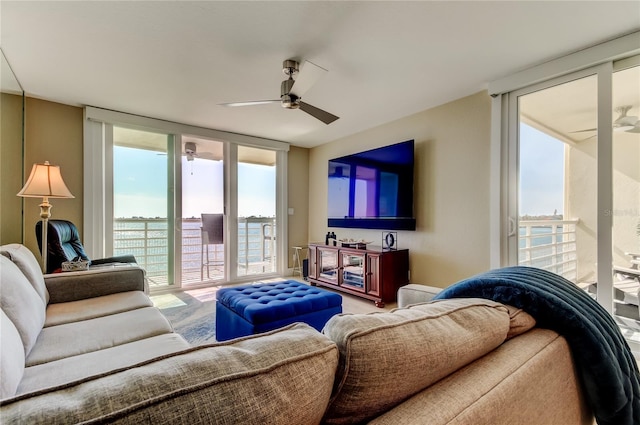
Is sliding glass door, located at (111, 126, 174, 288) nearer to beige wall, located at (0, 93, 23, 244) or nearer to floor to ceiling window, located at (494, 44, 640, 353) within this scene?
beige wall, located at (0, 93, 23, 244)

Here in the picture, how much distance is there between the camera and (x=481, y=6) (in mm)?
1688

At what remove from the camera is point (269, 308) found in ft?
6.05

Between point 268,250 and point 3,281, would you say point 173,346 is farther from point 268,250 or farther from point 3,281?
point 268,250

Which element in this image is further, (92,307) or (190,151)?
(190,151)

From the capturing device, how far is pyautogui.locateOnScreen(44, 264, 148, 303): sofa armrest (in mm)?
1844

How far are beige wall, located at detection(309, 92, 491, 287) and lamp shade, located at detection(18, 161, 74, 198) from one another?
11.3 feet

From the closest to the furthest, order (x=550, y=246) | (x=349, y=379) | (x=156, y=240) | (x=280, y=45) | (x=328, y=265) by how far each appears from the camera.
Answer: (x=349, y=379) < (x=280, y=45) < (x=550, y=246) < (x=156, y=240) < (x=328, y=265)

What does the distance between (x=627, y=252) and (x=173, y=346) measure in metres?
3.01

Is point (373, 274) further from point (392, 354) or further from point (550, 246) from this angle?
point (392, 354)

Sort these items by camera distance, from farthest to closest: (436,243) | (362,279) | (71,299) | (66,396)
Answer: (362,279) → (436,243) → (71,299) → (66,396)

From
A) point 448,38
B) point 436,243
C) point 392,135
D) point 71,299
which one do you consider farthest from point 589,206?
point 71,299

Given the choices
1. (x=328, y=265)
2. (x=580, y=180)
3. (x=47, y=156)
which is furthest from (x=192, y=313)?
(x=580, y=180)

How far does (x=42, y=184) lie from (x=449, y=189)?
12.2 ft

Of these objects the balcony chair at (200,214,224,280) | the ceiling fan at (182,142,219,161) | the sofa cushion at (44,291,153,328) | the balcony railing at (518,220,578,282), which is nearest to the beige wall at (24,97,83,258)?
the ceiling fan at (182,142,219,161)
